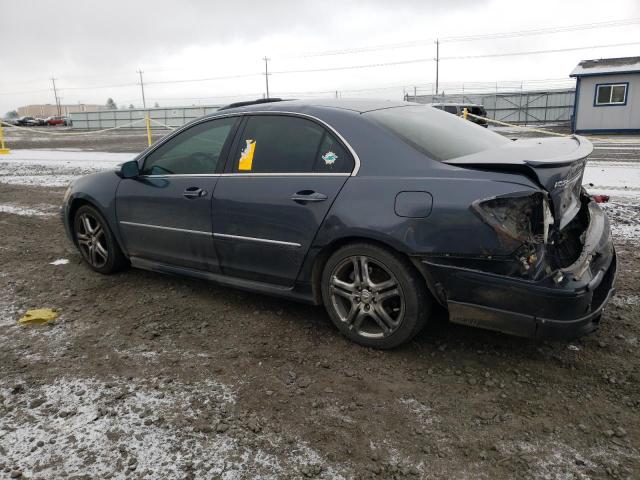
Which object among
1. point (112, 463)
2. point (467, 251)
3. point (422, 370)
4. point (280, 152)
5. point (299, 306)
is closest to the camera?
point (112, 463)

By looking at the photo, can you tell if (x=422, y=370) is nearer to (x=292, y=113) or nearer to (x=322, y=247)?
(x=322, y=247)

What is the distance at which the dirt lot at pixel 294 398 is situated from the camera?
2.39 m

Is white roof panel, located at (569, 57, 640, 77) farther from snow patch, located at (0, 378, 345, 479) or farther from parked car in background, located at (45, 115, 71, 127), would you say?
parked car in background, located at (45, 115, 71, 127)

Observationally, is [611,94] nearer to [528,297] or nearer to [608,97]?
[608,97]

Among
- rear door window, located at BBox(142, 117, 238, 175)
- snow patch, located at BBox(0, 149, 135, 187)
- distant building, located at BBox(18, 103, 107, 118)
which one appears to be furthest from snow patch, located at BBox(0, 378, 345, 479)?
distant building, located at BBox(18, 103, 107, 118)

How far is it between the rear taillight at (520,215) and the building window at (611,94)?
2500cm

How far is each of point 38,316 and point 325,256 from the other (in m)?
2.32

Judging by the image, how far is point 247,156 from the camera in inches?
150

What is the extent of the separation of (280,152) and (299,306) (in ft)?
4.05

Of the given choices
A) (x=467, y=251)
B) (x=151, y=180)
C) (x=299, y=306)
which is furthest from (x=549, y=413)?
(x=151, y=180)

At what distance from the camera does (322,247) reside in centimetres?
337

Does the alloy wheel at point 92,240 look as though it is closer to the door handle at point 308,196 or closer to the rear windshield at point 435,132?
the door handle at point 308,196

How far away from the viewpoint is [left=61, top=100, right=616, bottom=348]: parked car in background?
281 centimetres

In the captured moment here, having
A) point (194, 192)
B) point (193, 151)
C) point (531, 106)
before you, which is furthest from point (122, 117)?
point (194, 192)
